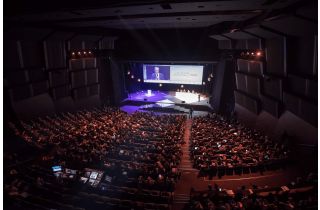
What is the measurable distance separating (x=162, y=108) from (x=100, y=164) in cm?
1485

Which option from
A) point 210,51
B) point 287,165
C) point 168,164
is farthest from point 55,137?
point 210,51

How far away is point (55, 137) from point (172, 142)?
722cm

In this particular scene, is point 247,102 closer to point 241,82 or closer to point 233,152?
point 241,82

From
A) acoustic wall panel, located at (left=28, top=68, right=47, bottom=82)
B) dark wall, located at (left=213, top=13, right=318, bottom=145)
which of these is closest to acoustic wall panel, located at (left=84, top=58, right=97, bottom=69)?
acoustic wall panel, located at (left=28, top=68, right=47, bottom=82)

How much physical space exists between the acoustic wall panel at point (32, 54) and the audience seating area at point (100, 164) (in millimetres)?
4367

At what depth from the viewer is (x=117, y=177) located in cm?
1140

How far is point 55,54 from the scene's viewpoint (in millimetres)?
21703

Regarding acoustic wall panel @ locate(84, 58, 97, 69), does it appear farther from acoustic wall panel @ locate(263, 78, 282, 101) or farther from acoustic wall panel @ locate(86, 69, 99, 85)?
acoustic wall panel @ locate(263, 78, 282, 101)

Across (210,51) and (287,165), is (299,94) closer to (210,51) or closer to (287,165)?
(287,165)

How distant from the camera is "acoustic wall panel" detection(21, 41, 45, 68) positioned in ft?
62.2

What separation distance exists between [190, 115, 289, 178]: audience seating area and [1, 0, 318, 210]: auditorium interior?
0.22 feet

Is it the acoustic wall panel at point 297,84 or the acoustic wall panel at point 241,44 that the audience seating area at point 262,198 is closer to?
the acoustic wall panel at point 297,84

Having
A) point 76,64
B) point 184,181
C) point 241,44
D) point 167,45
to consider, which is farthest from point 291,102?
point 76,64

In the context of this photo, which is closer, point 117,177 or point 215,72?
point 117,177
